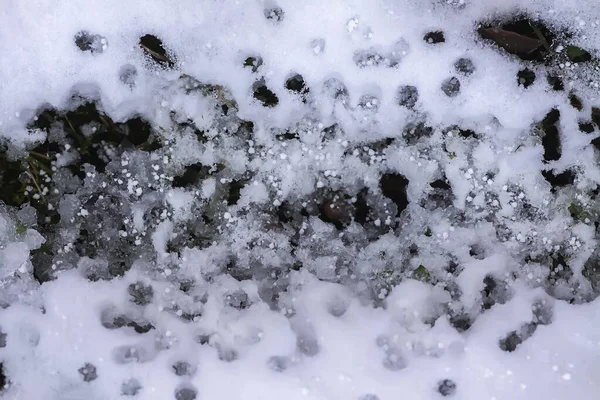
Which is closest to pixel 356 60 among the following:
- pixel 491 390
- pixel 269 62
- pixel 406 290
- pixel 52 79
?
pixel 269 62

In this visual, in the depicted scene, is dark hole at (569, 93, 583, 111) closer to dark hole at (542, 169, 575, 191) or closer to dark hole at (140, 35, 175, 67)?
dark hole at (542, 169, 575, 191)

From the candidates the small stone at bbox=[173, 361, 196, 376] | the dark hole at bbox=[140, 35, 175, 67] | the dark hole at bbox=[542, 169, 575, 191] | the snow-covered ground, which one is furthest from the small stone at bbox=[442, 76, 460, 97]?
the small stone at bbox=[173, 361, 196, 376]

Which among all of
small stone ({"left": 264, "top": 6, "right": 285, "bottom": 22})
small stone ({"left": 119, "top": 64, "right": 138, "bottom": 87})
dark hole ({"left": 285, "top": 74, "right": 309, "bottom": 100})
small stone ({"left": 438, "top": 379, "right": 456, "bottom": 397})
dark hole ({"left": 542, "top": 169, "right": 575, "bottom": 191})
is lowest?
small stone ({"left": 438, "top": 379, "right": 456, "bottom": 397})

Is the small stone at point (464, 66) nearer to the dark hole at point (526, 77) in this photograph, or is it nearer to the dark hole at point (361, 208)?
the dark hole at point (526, 77)

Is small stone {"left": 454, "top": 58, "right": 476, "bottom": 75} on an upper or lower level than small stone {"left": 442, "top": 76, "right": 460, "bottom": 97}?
upper

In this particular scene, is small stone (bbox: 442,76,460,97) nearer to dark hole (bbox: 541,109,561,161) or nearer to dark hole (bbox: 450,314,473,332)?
dark hole (bbox: 541,109,561,161)

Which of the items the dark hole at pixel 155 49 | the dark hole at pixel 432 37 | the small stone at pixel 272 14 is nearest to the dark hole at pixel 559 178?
the dark hole at pixel 432 37

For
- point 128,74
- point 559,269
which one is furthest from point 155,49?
point 559,269
